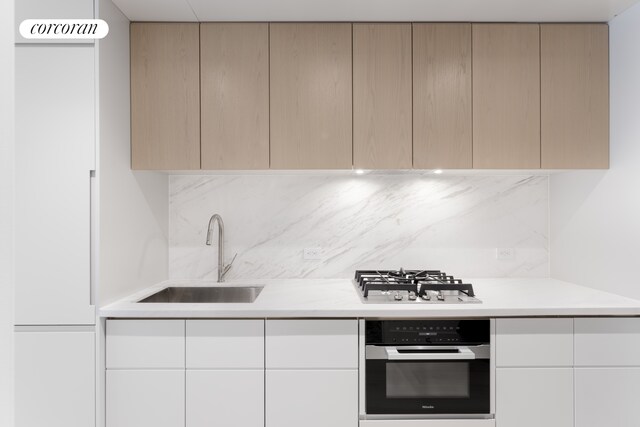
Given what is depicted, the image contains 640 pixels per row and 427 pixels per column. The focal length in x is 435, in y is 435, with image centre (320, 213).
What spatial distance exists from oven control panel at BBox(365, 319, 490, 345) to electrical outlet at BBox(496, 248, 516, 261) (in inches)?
33.5

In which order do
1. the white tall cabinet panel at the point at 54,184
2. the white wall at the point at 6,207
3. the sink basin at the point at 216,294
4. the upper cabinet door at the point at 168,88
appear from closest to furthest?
the white wall at the point at 6,207 < the white tall cabinet panel at the point at 54,184 < the upper cabinet door at the point at 168,88 < the sink basin at the point at 216,294

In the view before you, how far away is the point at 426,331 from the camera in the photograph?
1976 mm

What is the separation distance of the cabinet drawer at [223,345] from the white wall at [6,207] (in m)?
1.35

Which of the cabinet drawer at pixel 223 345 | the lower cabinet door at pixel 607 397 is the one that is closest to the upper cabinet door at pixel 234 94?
the cabinet drawer at pixel 223 345

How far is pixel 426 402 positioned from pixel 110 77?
82.3 inches

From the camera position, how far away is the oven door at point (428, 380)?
1961mm

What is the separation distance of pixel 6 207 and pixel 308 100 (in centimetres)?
182

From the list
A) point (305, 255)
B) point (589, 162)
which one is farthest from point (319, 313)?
point (589, 162)

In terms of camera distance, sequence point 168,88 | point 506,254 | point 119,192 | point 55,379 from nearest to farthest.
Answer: point 55,379 → point 119,192 → point 168,88 → point 506,254

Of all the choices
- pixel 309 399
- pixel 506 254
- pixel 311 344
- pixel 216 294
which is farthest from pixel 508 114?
pixel 216 294

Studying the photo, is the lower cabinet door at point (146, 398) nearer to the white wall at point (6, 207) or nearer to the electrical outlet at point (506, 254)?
the white wall at point (6, 207)

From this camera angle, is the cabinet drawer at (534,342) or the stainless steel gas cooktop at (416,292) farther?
the stainless steel gas cooktop at (416,292)

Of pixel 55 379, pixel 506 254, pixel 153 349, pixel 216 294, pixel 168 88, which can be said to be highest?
pixel 168 88

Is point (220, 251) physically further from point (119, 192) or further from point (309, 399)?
point (309, 399)
